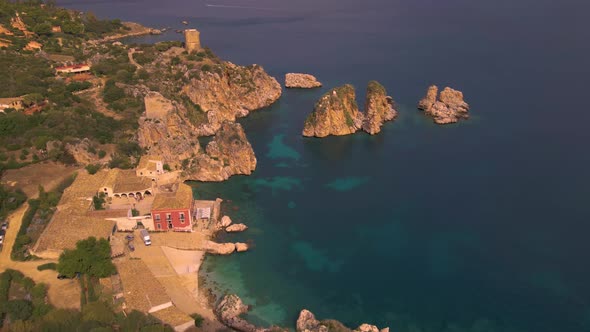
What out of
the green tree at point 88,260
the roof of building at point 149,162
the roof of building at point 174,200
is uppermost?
the roof of building at point 149,162

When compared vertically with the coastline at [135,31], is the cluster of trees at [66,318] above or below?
below

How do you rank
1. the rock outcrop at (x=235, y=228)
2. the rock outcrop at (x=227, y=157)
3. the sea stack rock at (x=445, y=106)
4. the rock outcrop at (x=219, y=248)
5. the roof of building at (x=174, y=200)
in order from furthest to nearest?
the sea stack rock at (x=445, y=106)
the rock outcrop at (x=227, y=157)
the rock outcrop at (x=235, y=228)
the roof of building at (x=174, y=200)
the rock outcrop at (x=219, y=248)

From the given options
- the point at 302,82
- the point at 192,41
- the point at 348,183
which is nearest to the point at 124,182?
the point at 348,183

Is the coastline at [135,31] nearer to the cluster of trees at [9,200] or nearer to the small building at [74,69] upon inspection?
the small building at [74,69]

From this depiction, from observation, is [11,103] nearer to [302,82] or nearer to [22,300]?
[22,300]

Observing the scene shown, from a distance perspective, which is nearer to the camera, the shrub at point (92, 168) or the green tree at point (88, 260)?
the green tree at point (88, 260)

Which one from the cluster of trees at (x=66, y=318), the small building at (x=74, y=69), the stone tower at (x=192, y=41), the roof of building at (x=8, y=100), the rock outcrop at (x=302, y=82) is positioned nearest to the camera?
the cluster of trees at (x=66, y=318)

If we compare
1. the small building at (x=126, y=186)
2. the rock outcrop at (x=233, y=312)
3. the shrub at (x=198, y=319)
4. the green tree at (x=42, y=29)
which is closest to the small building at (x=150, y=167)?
the small building at (x=126, y=186)
